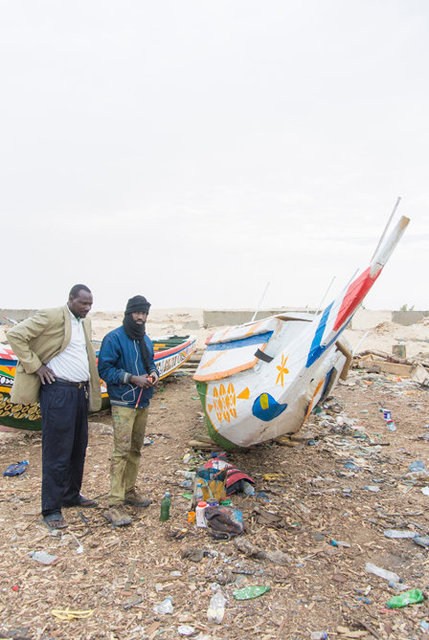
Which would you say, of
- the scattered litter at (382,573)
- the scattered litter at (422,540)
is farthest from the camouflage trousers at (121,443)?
the scattered litter at (422,540)

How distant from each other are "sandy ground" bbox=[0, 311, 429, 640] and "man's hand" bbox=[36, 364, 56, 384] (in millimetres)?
1250

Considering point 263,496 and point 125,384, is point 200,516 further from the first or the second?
point 125,384

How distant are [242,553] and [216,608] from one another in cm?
63

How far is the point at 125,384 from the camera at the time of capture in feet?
12.2

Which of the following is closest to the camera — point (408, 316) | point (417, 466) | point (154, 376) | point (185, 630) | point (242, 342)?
point (185, 630)

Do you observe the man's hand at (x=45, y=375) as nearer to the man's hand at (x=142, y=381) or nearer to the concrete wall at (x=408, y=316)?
the man's hand at (x=142, y=381)

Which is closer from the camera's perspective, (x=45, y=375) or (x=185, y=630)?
(x=185, y=630)

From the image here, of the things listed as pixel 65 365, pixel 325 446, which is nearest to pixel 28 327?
pixel 65 365

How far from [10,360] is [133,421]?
2625mm

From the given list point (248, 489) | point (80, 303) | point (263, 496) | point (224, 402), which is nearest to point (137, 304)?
point (80, 303)

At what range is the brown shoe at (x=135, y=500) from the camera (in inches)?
159

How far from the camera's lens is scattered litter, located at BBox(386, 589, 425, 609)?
276 centimetres

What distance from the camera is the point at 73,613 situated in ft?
8.70

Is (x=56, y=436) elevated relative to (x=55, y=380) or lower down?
lower down
